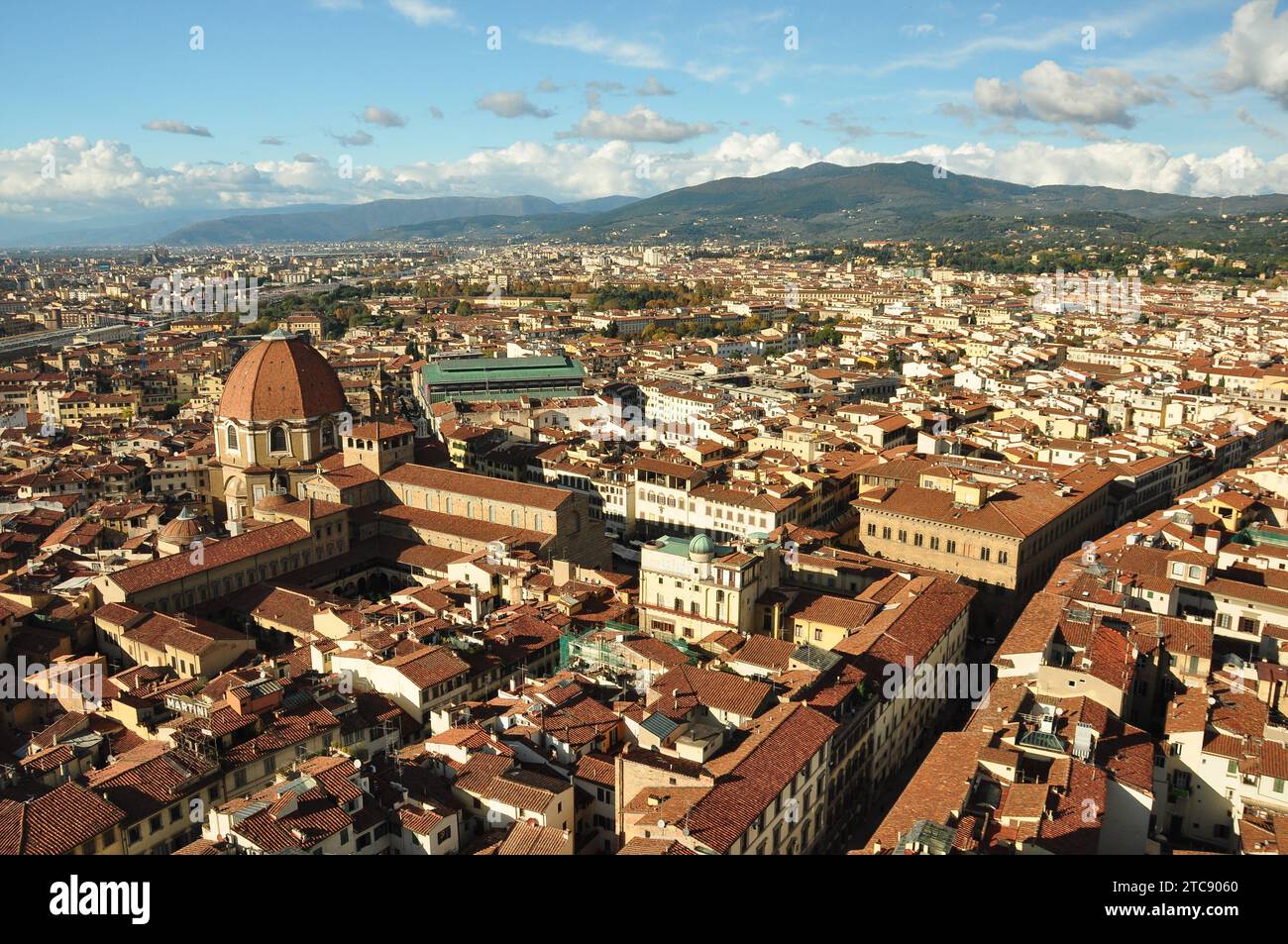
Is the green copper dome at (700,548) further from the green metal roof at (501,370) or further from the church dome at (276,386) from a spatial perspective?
the green metal roof at (501,370)

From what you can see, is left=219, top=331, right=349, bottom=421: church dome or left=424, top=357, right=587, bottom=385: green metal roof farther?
left=424, top=357, right=587, bottom=385: green metal roof

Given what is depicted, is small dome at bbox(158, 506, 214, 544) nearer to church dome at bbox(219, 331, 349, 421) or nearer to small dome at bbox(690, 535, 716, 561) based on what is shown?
church dome at bbox(219, 331, 349, 421)

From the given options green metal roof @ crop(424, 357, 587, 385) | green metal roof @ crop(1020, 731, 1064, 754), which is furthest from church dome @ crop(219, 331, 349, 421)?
green metal roof @ crop(1020, 731, 1064, 754)

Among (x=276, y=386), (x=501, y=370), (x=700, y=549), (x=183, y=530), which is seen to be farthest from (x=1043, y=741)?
(x=501, y=370)

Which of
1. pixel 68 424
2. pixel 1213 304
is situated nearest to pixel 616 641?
pixel 68 424

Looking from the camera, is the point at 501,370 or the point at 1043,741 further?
the point at 501,370

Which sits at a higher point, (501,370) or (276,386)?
(276,386)

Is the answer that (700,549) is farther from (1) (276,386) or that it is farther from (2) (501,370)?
(2) (501,370)

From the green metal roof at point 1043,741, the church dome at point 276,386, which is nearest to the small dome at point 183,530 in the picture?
the church dome at point 276,386
